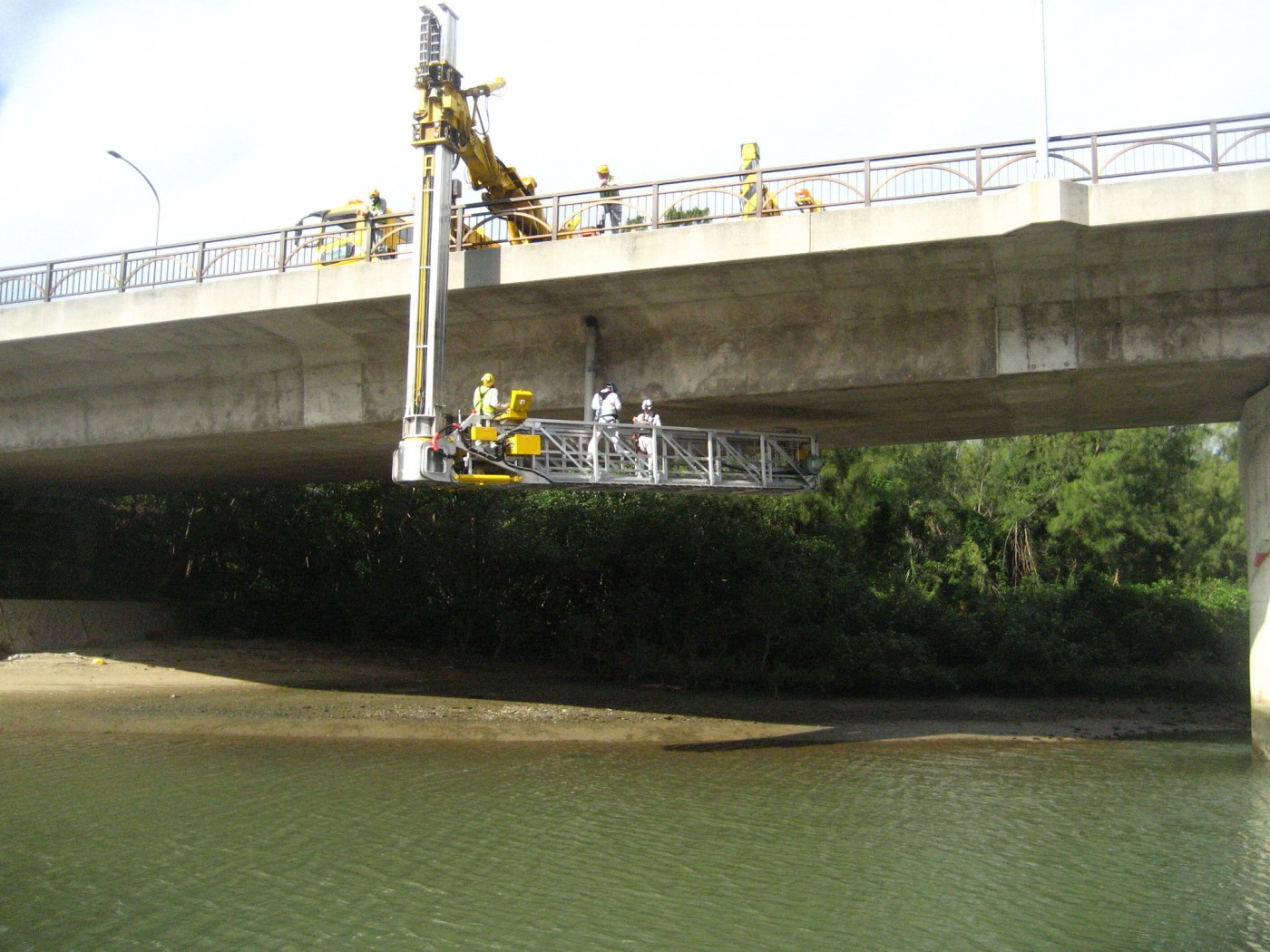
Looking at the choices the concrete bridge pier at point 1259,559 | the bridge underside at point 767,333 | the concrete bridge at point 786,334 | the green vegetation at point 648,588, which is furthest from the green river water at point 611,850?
the green vegetation at point 648,588

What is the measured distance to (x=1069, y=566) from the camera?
42.8 meters

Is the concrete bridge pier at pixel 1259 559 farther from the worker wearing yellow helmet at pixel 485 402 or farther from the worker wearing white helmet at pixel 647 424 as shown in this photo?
the worker wearing yellow helmet at pixel 485 402

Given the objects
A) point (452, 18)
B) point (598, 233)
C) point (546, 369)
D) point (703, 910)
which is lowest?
point (703, 910)

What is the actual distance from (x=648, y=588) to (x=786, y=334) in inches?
476

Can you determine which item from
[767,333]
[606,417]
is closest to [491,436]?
[606,417]

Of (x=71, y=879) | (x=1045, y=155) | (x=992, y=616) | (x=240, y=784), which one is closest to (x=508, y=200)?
(x=1045, y=155)

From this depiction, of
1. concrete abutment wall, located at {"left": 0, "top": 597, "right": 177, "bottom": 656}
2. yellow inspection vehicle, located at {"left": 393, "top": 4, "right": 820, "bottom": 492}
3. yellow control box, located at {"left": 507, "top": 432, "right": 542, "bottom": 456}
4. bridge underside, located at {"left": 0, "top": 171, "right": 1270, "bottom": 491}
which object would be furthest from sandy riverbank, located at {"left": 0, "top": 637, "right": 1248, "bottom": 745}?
yellow control box, located at {"left": 507, "top": 432, "right": 542, "bottom": 456}

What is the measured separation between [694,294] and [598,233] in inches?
75.1

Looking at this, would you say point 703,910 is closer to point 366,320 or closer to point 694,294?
point 694,294

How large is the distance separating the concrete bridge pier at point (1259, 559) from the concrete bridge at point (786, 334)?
0.21 feet

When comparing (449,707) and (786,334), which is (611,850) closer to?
(786,334)

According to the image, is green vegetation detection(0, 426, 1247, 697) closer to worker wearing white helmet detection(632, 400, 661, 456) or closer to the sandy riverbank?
the sandy riverbank

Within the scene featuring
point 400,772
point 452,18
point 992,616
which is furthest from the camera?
point 992,616

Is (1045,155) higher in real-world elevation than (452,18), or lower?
lower
